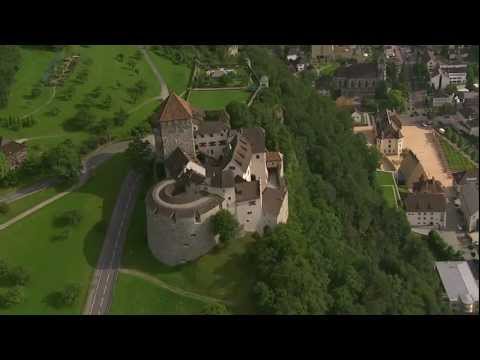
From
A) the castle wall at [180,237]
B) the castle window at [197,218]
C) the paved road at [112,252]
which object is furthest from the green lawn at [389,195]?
the castle window at [197,218]

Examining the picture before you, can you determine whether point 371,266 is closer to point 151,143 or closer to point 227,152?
point 227,152

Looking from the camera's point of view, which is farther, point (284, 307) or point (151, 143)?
point (151, 143)

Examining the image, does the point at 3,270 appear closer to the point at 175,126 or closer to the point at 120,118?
the point at 175,126

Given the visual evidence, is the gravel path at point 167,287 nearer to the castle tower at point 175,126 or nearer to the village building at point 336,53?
the castle tower at point 175,126

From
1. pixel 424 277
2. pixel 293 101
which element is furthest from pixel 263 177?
pixel 293 101

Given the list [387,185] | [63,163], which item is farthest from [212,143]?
[387,185]
